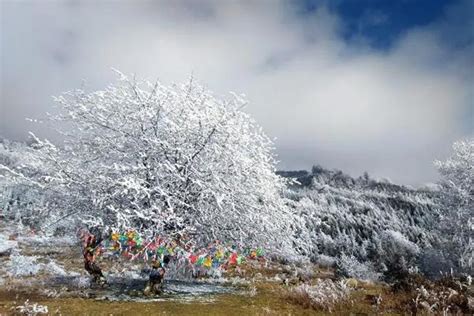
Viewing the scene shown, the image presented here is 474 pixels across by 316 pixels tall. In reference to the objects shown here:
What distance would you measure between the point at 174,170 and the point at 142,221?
2328mm

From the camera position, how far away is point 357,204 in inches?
4584

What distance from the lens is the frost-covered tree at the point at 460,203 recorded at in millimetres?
38500

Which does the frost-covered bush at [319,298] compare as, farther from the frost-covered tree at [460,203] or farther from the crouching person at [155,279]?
the frost-covered tree at [460,203]

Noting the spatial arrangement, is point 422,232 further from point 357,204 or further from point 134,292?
point 134,292

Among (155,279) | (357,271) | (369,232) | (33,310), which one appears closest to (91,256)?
(155,279)

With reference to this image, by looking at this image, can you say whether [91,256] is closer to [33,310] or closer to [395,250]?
[33,310]

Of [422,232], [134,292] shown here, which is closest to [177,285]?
[134,292]

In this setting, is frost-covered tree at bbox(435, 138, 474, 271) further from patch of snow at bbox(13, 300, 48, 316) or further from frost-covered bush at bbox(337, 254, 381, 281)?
patch of snow at bbox(13, 300, 48, 316)

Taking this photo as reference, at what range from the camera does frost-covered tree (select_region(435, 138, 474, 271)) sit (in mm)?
38500

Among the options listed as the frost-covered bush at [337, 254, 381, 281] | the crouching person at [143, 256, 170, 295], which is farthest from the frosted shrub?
the crouching person at [143, 256, 170, 295]

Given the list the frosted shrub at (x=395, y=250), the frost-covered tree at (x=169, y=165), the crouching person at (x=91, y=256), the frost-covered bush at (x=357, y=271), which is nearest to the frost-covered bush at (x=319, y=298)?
the frost-covered tree at (x=169, y=165)

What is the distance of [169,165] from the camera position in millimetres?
17172

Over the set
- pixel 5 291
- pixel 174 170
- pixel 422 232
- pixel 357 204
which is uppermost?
pixel 357 204

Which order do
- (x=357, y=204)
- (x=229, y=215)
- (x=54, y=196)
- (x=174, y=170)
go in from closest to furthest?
(x=174, y=170)
(x=229, y=215)
(x=54, y=196)
(x=357, y=204)
